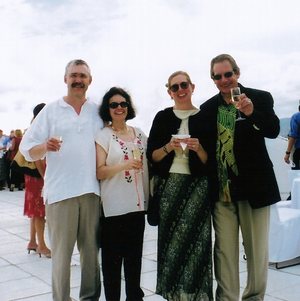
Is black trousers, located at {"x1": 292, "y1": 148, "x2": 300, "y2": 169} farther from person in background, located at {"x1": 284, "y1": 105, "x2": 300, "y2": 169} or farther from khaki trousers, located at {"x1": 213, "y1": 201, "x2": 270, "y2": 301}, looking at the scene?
khaki trousers, located at {"x1": 213, "y1": 201, "x2": 270, "y2": 301}

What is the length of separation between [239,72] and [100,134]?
111cm

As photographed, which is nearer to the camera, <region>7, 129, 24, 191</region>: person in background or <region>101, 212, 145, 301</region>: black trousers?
<region>101, 212, 145, 301</region>: black trousers

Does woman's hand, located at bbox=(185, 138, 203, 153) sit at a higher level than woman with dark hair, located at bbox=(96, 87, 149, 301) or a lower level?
higher

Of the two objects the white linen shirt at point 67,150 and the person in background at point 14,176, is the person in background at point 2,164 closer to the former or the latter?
the person in background at point 14,176

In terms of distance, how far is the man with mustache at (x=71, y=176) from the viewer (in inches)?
137

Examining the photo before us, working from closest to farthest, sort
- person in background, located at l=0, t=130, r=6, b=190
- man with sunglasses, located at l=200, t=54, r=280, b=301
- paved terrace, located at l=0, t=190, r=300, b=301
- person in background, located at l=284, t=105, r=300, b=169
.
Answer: man with sunglasses, located at l=200, t=54, r=280, b=301
paved terrace, located at l=0, t=190, r=300, b=301
person in background, located at l=284, t=105, r=300, b=169
person in background, located at l=0, t=130, r=6, b=190

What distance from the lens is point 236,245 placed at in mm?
3541

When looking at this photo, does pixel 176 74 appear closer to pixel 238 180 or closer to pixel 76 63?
pixel 76 63

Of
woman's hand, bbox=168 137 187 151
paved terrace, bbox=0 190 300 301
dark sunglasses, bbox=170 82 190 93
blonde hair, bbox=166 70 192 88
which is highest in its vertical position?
blonde hair, bbox=166 70 192 88

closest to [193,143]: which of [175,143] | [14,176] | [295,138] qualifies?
[175,143]

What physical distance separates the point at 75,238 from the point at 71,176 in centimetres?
49

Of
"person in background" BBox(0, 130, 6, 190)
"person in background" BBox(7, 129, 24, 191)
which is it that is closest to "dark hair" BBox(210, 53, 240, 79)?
"person in background" BBox(7, 129, 24, 191)

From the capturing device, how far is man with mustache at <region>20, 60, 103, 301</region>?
348 centimetres

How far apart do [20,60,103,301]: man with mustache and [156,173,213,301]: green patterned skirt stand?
0.54m
